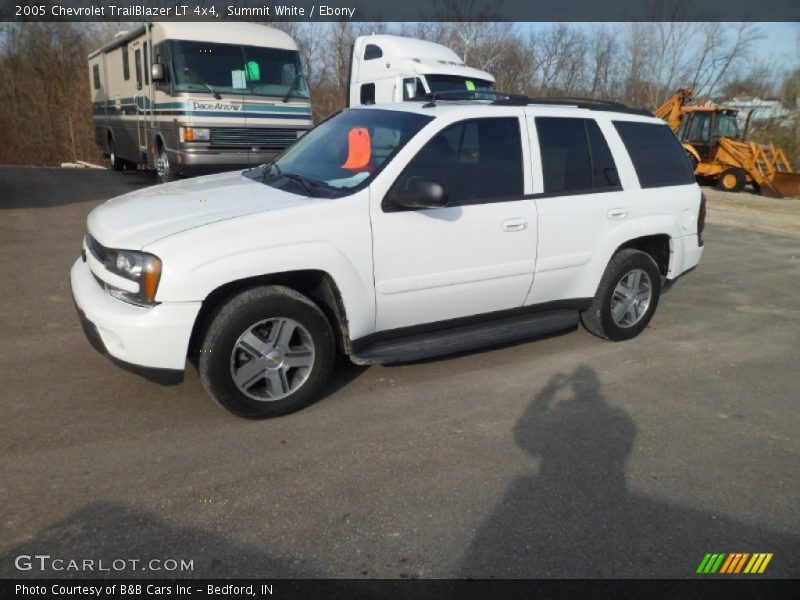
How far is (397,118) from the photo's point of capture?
4453 mm

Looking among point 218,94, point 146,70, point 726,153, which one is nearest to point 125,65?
point 146,70

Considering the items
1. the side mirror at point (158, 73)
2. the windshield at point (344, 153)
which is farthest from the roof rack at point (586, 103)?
the side mirror at point (158, 73)

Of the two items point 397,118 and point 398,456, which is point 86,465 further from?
point 397,118

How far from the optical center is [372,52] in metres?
14.1

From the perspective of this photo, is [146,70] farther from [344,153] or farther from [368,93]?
[344,153]

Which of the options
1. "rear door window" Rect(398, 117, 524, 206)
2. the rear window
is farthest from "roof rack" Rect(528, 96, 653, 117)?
"rear door window" Rect(398, 117, 524, 206)

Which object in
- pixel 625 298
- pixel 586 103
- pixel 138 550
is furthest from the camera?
pixel 625 298

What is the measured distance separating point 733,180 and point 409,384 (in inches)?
770

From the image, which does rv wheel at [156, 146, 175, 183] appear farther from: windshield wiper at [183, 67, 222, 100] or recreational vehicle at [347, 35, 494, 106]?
recreational vehicle at [347, 35, 494, 106]

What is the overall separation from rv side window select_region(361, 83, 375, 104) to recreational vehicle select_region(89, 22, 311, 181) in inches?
97.6

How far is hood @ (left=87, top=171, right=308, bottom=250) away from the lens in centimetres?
348

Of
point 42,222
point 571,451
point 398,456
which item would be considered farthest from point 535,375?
point 42,222
